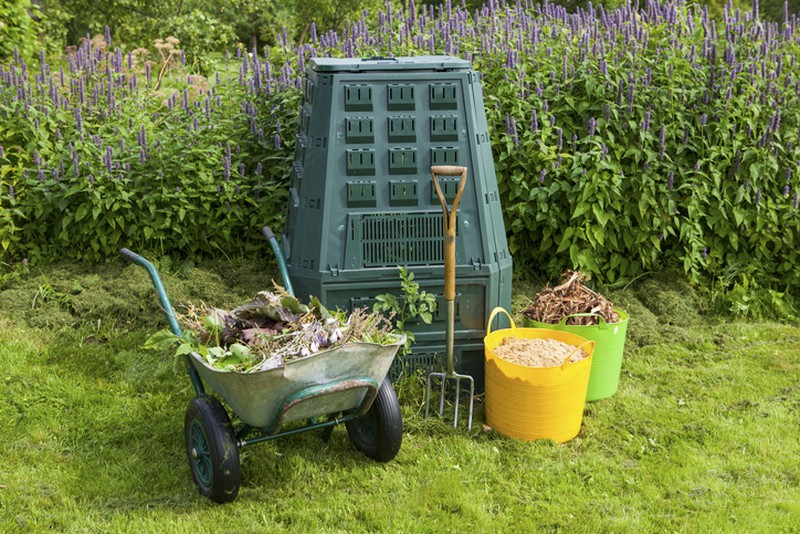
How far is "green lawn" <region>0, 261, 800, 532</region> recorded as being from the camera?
334 cm

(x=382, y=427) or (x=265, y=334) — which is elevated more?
(x=265, y=334)

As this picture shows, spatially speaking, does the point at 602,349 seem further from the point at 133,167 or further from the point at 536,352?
the point at 133,167

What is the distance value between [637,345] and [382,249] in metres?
1.83

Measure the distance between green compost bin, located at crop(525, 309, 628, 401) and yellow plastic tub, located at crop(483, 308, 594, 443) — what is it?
0.19m

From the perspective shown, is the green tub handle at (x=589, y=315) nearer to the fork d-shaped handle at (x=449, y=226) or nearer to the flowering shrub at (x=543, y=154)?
the fork d-shaped handle at (x=449, y=226)

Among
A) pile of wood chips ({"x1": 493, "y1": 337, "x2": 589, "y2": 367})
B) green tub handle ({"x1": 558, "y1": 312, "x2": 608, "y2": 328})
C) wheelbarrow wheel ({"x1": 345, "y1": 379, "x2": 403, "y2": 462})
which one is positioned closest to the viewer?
wheelbarrow wheel ({"x1": 345, "y1": 379, "x2": 403, "y2": 462})

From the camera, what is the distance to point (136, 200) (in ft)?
17.0

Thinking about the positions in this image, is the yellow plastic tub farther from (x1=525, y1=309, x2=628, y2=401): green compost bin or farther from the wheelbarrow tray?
the wheelbarrow tray

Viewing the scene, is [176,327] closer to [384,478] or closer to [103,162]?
[384,478]

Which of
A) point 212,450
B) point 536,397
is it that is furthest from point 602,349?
point 212,450

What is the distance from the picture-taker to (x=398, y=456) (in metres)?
3.77

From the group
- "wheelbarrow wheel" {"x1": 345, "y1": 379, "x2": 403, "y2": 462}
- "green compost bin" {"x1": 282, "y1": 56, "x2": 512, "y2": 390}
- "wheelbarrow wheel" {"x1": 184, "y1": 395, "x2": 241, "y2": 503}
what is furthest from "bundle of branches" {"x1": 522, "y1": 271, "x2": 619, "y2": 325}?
"wheelbarrow wheel" {"x1": 184, "y1": 395, "x2": 241, "y2": 503}

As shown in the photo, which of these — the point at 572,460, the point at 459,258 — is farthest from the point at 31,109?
the point at 572,460

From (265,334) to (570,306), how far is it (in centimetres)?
168
